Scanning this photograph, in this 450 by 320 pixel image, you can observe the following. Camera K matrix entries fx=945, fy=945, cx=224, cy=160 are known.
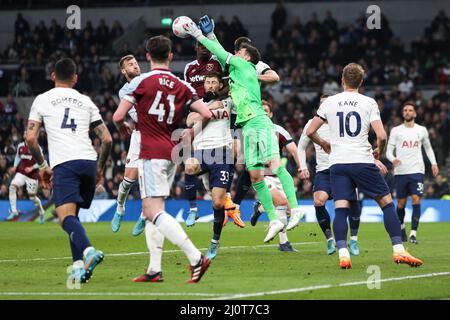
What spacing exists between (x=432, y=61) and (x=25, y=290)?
27.4 m

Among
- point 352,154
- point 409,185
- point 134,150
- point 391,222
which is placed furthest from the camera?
point 409,185

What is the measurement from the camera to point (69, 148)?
1097 centimetres

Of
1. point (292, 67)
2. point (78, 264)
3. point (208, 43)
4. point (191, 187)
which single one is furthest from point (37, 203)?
point (78, 264)

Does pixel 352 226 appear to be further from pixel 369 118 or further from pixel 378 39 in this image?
pixel 378 39

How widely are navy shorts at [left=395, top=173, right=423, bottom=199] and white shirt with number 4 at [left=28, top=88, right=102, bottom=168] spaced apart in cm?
1023

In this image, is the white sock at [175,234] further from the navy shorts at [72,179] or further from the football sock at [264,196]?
the football sock at [264,196]

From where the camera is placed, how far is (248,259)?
14.0m

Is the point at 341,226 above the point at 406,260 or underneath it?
above

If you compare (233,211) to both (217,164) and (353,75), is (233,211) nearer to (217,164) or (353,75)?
(217,164)

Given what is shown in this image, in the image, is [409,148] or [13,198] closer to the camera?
[409,148]

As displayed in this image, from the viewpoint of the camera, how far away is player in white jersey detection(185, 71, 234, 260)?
13883 millimetres

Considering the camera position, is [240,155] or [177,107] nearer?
[177,107]

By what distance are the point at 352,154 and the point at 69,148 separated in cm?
364
